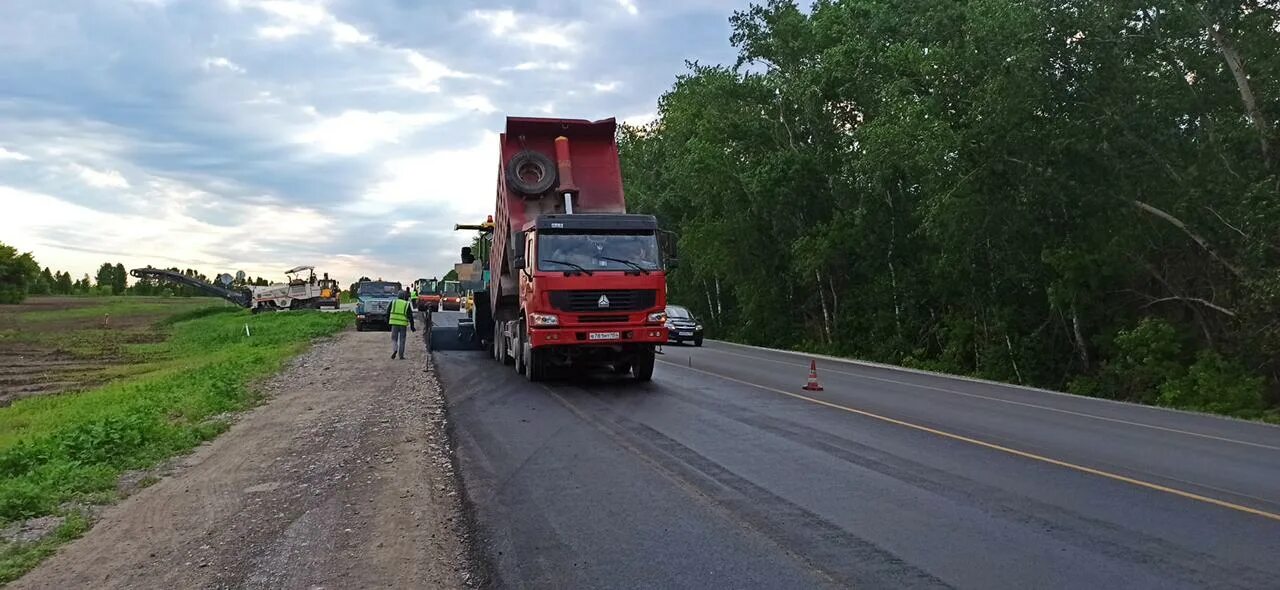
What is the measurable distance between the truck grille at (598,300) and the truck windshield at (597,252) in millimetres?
427

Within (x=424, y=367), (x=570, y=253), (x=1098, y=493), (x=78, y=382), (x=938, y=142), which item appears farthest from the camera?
(x=78, y=382)

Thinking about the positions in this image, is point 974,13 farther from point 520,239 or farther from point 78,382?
point 78,382

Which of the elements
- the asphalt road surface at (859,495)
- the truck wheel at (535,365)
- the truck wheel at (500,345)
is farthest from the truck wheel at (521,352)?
the asphalt road surface at (859,495)

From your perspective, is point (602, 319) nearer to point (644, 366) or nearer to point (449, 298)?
point (644, 366)

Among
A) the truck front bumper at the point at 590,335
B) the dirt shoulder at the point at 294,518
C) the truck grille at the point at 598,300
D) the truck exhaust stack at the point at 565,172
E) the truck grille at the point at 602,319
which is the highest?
the truck exhaust stack at the point at 565,172

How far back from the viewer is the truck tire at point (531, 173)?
1850cm

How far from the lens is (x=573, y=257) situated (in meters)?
16.2

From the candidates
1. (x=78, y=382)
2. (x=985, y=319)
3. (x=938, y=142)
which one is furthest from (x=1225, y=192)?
(x=78, y=382)

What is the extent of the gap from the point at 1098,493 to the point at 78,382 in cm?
2848

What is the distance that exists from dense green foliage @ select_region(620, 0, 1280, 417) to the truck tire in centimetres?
1101

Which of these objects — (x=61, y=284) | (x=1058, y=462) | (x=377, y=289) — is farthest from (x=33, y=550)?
(x=61, y=284)

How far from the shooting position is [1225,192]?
67.1 ft

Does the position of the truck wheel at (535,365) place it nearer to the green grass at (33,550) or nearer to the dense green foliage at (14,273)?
the green grass at (33,550)

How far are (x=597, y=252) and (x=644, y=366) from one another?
2728mm
